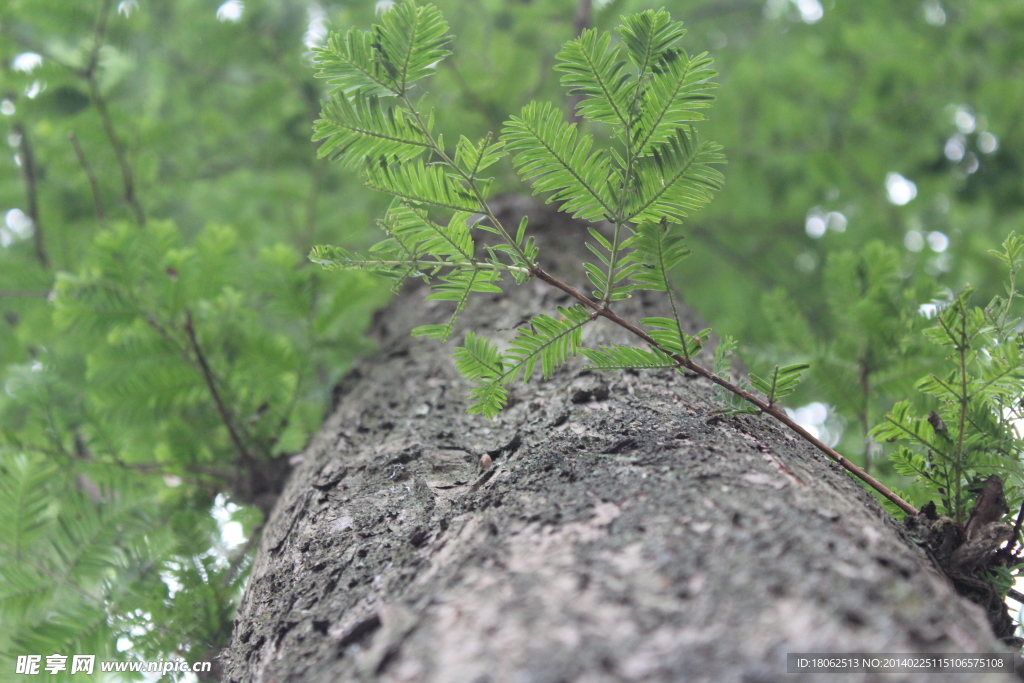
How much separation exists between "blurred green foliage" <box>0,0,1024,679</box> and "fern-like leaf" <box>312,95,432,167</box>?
1.35 ft

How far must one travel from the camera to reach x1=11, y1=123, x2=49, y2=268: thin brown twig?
2301mm

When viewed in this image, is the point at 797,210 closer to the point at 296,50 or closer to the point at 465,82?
the point at 465,82

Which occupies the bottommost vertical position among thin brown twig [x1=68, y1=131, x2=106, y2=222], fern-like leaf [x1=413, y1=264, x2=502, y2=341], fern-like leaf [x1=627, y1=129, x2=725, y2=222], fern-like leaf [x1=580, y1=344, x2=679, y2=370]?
fern-like leaf [x1=580, y1=344, x2=679, y2=370]

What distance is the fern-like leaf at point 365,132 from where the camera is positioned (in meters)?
0.85

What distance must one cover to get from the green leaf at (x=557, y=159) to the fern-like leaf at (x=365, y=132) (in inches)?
5.3

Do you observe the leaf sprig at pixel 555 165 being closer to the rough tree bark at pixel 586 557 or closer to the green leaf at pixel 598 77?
the green leaf at pixel 598 77

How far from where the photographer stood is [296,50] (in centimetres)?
252

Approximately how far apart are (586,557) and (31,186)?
2.58m

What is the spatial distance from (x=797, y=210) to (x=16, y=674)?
3.29 metres

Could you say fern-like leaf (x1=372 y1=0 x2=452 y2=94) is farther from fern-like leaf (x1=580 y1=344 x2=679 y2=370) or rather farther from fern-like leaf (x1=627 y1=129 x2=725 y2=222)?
fern-like leaf (x1=580 y1=344 x2=679 y2=370)

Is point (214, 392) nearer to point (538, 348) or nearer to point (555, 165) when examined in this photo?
point (538, 348)

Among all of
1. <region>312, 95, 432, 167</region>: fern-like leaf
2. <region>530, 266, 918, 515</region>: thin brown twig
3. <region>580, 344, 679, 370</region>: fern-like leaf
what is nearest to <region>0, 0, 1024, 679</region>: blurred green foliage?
<region>312, 95, 432, 167</region>: fern-like leaf

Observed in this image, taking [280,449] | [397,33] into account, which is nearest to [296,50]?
[280,449]

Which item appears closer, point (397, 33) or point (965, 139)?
point (397, 33)
